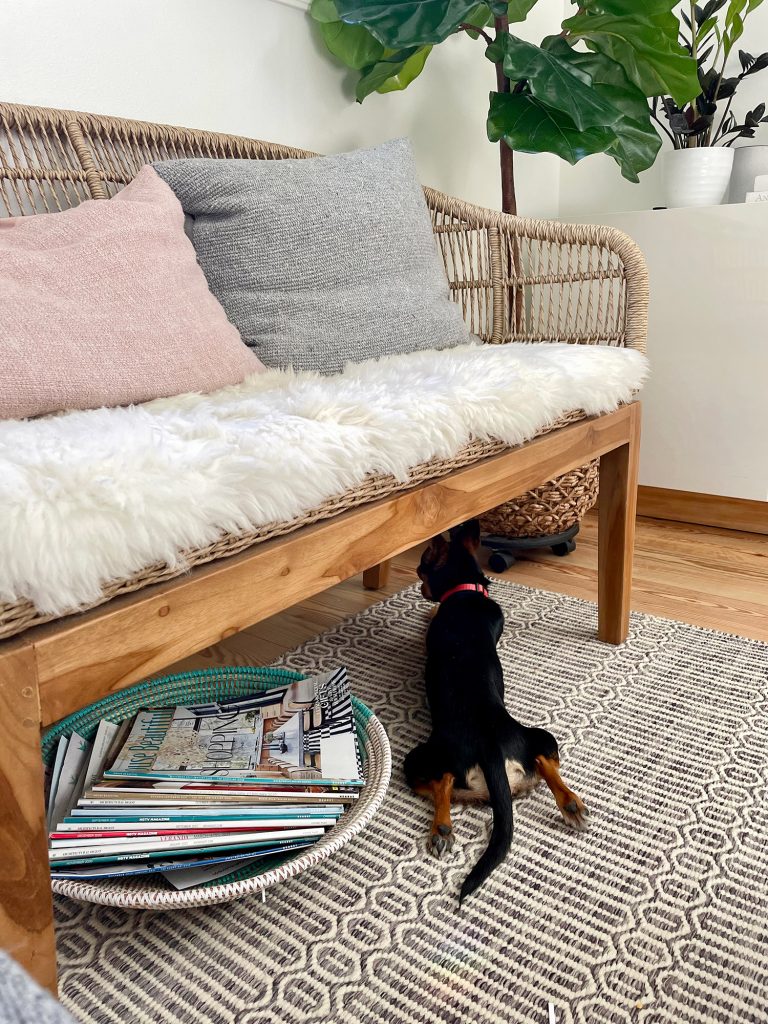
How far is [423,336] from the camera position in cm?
135

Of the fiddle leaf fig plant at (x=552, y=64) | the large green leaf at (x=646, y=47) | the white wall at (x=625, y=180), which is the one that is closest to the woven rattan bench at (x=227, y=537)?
the fiddle leaf fig plant at (x=552, y=64)

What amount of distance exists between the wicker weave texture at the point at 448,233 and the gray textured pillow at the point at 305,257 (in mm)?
136

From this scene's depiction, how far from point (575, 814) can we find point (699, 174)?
5.08 ft

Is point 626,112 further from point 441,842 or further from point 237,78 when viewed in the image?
point 441,842

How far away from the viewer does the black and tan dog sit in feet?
2.79

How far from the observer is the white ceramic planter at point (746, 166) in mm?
1851

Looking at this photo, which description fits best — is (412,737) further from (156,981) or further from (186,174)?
(186,174)

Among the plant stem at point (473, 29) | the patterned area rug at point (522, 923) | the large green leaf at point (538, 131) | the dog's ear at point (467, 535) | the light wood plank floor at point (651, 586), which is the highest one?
the plant stem at point (473, 29)

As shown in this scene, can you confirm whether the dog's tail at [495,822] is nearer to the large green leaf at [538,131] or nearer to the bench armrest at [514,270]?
the bench armrest at [514,270]

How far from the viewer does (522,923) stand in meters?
0.78

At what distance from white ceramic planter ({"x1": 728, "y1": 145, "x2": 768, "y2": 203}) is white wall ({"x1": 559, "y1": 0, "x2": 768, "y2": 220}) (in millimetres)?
129

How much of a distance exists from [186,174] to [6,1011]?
120 centimetres

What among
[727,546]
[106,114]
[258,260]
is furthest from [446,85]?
[727,546]

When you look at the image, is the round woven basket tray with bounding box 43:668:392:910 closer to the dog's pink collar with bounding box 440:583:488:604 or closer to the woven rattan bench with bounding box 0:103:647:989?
the woven rattan bench with bounding box 0:103:647:989
